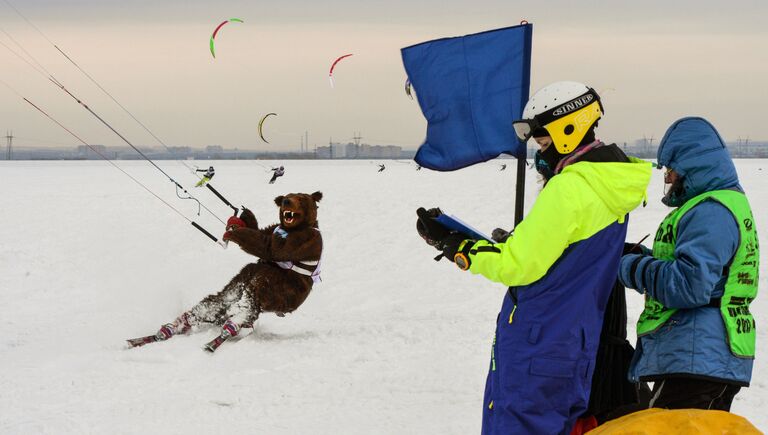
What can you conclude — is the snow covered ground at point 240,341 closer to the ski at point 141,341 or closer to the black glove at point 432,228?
the ski at point 141,341

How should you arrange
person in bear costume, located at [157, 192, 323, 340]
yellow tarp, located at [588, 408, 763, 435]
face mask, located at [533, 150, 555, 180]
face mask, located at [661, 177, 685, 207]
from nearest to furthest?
yellow tarp, located at [588, 408, 763, 435], face mask, located at [533, 150, 555, 180], face mask, located at [661, 177, 685, 207], person in bear costume, located at [157, 192, 323, 340]

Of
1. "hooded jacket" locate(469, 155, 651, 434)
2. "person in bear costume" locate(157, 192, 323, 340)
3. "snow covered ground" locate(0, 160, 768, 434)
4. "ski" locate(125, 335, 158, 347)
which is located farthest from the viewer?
"person in bear costume" locate(157, 192, 323, 340)

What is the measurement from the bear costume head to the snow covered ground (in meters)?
1.03

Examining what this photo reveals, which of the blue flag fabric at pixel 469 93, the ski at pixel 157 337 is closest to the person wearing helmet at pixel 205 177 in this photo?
the ski at pixel 157 337

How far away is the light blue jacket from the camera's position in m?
2.83

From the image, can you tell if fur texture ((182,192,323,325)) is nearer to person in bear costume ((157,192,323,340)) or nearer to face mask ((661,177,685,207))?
person in bear costume ((157,192,323,340))

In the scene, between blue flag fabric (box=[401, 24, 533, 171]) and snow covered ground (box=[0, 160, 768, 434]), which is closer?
blue flag fabric (box=[401, 24, 533, 171])

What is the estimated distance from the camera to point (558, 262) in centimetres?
267

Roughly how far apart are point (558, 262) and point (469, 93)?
128 cm

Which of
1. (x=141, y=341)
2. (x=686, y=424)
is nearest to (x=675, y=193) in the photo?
(x=686, y=424)

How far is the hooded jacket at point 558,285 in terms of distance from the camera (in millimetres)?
2588

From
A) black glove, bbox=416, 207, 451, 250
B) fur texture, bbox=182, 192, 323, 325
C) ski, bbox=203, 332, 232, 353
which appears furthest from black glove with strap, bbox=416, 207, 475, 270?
fur texture, bbox=182, 192, 323, 325

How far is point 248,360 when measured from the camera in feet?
19.4

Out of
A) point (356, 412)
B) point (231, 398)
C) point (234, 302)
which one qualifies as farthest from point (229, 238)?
point (356, 412)
